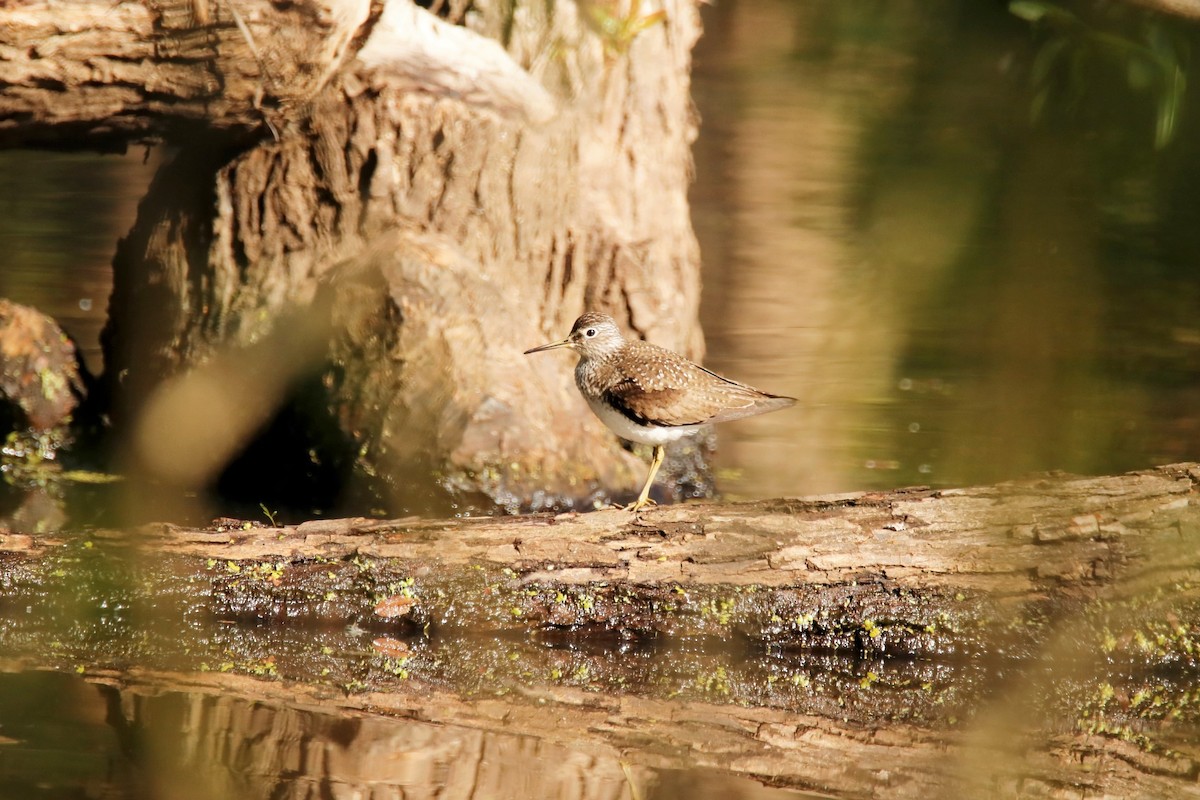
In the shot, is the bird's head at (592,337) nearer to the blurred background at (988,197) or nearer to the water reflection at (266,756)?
the water reflection at (266,756)

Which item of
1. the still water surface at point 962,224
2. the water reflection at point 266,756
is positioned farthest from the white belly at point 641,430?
the still water surface at point 962,224

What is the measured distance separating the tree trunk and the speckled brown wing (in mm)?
1037

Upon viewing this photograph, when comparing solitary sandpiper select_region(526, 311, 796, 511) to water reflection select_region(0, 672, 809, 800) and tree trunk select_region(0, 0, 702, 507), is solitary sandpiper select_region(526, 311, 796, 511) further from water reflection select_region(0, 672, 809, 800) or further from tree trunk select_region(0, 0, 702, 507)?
water reflection select_region(0, 672, 809, 800)

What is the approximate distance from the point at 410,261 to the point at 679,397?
5.62 ft

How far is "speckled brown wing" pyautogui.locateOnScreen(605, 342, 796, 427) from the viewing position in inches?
195

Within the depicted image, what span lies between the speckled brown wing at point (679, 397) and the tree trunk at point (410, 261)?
1.04 meters

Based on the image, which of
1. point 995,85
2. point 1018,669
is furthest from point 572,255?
point 995,85

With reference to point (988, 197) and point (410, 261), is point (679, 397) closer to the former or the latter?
point (410, 261)

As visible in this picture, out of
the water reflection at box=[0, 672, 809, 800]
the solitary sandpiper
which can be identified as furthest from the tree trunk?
the water reflection at box=[0, 672, 809, 800]

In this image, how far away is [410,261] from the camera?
602cm

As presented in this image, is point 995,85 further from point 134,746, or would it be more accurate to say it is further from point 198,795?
point 134,746

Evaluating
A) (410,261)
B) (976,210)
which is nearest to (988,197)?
(976,210)

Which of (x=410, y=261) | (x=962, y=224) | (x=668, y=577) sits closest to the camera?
(x=962, y=224)

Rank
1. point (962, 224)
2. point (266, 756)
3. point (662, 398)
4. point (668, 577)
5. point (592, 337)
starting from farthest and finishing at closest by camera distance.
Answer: point (592, 337)
point (662, 398)
point (668, 577)
point (266, 756)
point (962, 224)
